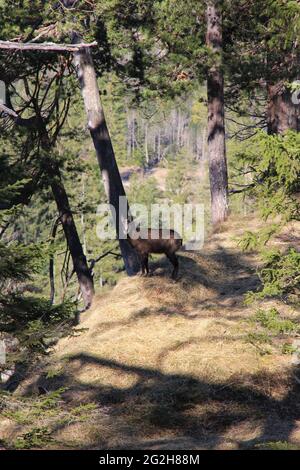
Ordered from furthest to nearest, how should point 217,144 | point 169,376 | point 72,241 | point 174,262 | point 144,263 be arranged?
1. point 217,144
2. point 72,241
3. point 144,263
4. point 174,262
5. point 169,376

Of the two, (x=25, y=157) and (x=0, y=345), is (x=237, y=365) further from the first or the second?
(x=25, y=157)

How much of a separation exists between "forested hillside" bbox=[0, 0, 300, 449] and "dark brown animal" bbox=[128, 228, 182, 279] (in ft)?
0.16

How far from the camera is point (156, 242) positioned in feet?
48.6

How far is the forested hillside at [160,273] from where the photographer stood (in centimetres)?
761

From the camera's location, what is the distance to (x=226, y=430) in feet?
30.6

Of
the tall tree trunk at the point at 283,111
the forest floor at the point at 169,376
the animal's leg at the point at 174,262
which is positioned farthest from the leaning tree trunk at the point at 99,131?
the tall tree trunk at the point at 283,111

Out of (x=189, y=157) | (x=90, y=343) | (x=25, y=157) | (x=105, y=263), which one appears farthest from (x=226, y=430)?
(x=189, y=157)

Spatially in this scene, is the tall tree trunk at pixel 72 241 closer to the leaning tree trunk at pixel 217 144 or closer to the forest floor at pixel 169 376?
the forest floor at pixel 169 376

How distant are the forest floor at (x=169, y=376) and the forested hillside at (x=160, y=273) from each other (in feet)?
0.11

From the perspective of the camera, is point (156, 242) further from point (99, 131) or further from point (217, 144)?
point (217, 144)

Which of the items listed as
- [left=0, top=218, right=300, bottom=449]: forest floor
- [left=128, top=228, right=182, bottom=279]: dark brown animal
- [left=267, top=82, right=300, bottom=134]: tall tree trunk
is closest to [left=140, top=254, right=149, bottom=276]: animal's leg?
[left=128, top=228, right=182, bottom=279]: dark brown animal

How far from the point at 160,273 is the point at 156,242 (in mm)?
766

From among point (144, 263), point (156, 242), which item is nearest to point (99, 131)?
point (156, 242)

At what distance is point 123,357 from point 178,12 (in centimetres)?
976
